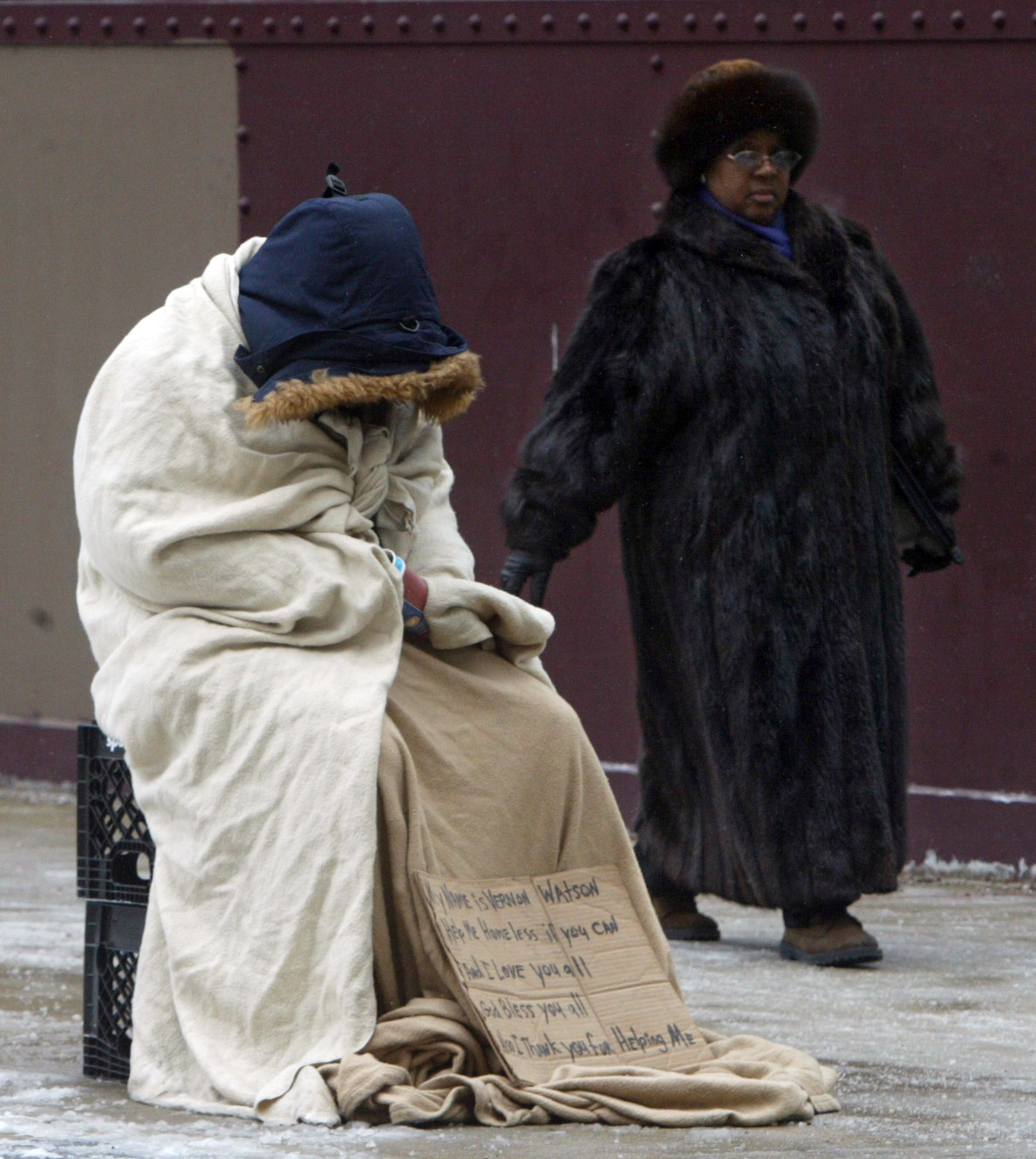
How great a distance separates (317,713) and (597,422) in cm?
190

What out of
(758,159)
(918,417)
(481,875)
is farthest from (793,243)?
(481,875)

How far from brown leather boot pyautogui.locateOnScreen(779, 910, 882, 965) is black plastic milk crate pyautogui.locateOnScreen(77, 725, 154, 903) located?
188 centimetres

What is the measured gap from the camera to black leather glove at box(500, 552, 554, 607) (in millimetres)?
5758

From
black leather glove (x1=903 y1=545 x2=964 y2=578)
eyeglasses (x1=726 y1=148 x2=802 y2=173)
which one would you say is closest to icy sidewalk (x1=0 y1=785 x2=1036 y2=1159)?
black leather glove (x1=903 y1=545 x2=964 y2=578)

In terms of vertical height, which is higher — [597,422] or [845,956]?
[597,422]

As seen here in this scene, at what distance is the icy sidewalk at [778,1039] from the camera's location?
146 inches

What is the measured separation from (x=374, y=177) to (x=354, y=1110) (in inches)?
174

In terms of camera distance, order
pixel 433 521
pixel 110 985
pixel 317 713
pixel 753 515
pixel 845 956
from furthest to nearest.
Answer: pixel 753 515, pixel 845 956, pixel 433 521, pixel 110 985, pixel 317 713

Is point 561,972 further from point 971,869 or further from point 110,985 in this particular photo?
point 971,869

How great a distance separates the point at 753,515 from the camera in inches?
227

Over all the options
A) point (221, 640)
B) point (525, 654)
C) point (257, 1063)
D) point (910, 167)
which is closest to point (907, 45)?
point (910, 167)

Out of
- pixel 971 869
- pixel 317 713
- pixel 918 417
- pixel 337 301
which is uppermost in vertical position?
pixel 337 301

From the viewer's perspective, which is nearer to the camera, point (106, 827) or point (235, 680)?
point (235, 680)

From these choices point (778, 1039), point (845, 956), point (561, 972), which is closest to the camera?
point (561, 972)
